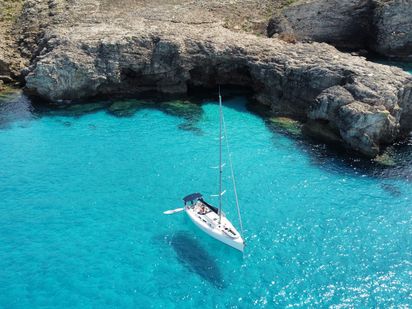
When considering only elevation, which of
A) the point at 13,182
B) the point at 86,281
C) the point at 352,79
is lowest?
the point at 86,281

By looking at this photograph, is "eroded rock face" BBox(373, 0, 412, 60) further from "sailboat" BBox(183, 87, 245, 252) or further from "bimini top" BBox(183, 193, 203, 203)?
"bimini top" BBox(183, 193, 203, 203)

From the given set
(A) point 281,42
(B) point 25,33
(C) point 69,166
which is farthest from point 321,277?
(B) point 25,33

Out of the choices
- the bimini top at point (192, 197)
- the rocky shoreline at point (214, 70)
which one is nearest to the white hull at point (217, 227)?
the bimini top at point (192, 197)

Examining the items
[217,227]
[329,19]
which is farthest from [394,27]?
[217,227]

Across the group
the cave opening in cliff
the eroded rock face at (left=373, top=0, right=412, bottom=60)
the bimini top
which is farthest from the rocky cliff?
the bimini top

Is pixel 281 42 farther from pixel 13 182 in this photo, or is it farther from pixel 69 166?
pixel 13 182
